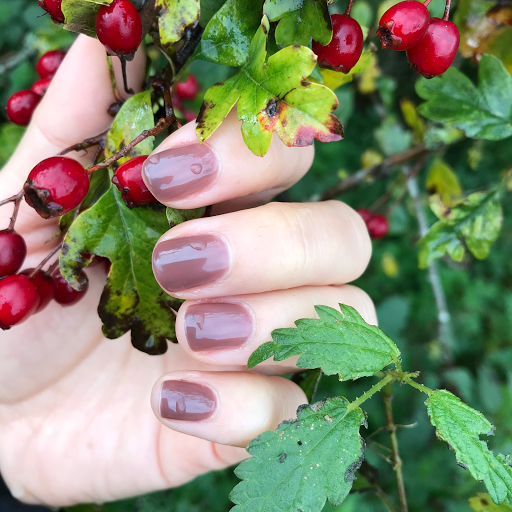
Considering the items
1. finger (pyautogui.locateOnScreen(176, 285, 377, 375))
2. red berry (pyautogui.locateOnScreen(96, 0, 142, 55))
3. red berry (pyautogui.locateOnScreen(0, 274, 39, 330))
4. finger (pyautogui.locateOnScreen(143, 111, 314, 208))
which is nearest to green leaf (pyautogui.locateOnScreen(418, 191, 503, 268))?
finger (pyautogui.locateOnScreen(176, 285, 377, 375))

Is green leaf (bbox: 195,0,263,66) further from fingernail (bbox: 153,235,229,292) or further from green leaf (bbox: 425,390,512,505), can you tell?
green leaf (bbox: 425,390,512,505)

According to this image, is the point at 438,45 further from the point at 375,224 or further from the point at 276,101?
the point at 375,224

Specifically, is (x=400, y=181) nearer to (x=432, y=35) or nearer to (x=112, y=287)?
(x=432, y=35)

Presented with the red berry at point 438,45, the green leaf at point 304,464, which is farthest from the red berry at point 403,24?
the green leaf at point 304,464

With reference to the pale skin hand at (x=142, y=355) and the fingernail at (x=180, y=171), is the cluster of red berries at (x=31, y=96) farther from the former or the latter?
the fingernail at (x=180, y=171)

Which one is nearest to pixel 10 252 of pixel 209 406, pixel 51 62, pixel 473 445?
pixel 209 406

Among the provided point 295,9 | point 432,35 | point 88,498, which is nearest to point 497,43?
point 432,35

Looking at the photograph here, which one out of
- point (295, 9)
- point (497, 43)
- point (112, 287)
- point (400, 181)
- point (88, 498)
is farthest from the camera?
point (400, 181)
